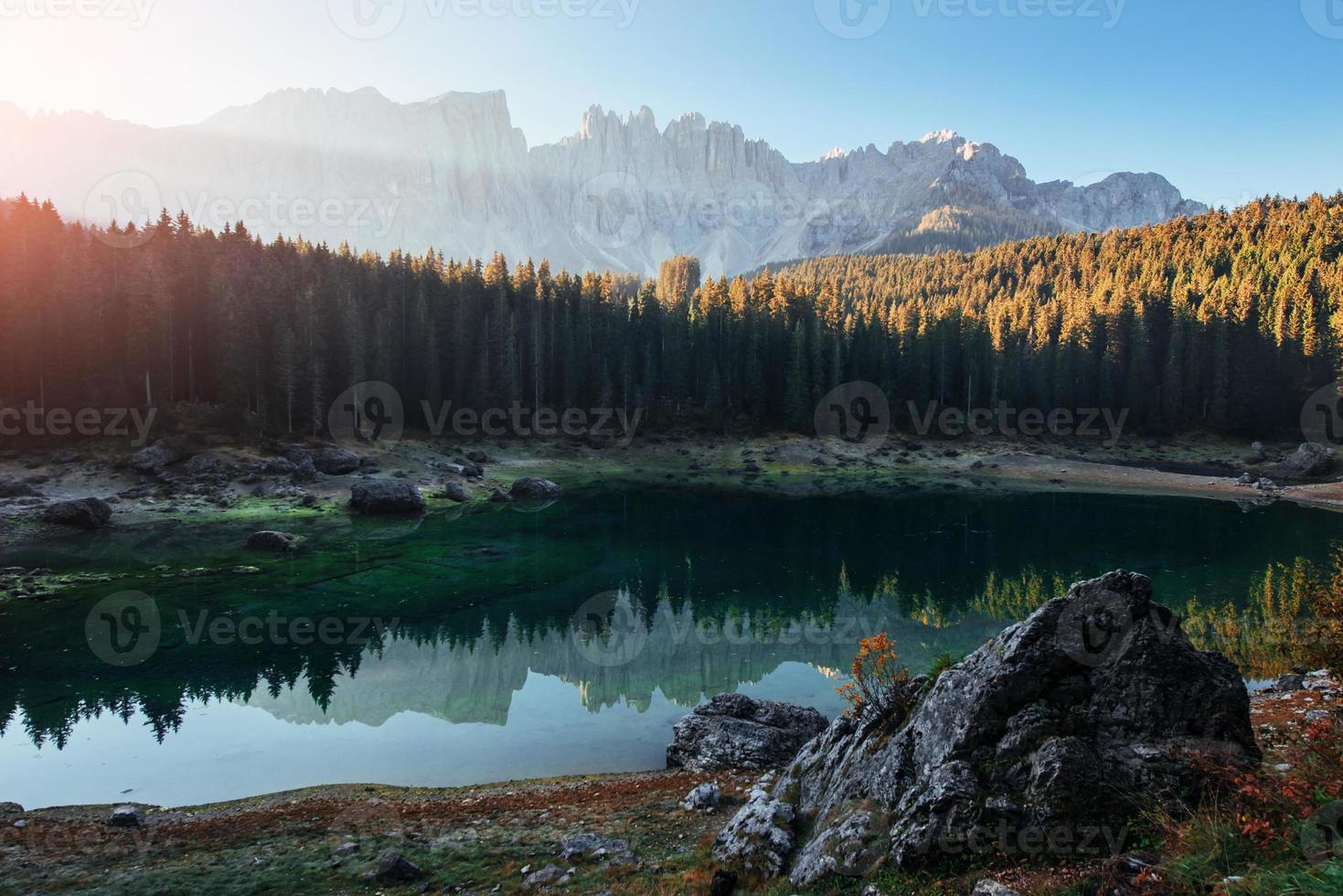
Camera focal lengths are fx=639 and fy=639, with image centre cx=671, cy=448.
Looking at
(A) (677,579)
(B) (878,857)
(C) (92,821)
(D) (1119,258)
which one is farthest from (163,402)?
(D) (1119,258)

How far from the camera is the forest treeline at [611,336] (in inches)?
2527

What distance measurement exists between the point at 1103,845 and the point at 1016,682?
6.87ft

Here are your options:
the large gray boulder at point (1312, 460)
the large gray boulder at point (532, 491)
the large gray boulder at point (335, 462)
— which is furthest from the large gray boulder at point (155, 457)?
the large gray boulder at point (1312, 460)

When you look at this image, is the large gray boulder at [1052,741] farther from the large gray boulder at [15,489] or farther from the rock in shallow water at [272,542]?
the large gray boulder at [15,489]

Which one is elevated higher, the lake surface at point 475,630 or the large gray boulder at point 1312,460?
the large gray boulder at point 1312,460

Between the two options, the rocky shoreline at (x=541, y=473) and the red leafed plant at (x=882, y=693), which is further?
the rocky shoreline at (x=541, y=473)

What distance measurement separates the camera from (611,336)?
104438 mm

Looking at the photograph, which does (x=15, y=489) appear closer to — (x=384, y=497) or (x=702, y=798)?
(x=384, y=497)

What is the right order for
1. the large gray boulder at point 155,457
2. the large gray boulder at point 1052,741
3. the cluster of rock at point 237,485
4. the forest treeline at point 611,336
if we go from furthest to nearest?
the forest treeline at point 611,336 < the large gray boulder at point 155,457 < the cluster of rock at point 237,485 < the large gray boulder at point 1052,741

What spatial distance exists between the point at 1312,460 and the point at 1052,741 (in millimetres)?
96793

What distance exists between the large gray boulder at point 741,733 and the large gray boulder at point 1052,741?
7.47 meters

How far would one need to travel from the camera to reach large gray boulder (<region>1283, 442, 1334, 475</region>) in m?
74.5

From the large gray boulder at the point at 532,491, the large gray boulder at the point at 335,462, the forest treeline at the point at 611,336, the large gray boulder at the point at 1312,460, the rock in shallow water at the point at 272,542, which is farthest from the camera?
the large gray boulder at the point at 1312,460

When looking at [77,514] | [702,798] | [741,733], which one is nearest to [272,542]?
[77,514]
